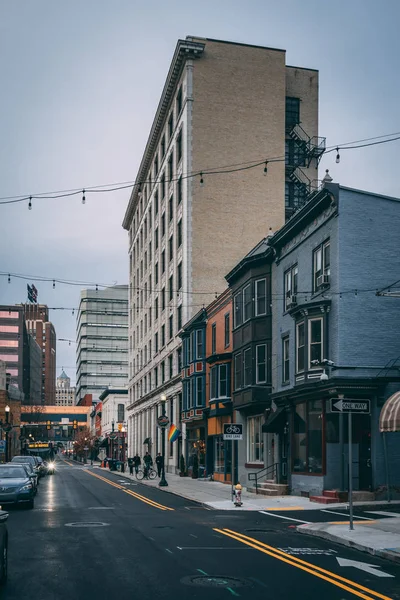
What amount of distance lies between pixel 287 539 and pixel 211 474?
32204mm

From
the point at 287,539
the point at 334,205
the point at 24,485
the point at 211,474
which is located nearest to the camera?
the point at 287,539

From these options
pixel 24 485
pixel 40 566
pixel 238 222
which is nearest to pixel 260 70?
pixel 238 222

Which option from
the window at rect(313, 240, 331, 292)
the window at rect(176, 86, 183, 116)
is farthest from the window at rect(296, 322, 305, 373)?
the window at rect(176, 86, 183, 116)

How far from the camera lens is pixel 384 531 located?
1908cm

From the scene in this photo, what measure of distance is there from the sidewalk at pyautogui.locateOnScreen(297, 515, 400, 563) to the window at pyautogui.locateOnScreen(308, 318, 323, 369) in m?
9.62

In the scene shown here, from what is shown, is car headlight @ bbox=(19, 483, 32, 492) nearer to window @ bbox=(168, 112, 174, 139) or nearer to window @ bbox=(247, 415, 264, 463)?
window @ bbox=(247, 415, 264, 463)

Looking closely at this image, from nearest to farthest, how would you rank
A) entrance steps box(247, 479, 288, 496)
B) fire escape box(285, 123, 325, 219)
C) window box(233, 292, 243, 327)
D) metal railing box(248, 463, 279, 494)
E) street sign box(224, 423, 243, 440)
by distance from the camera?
street sign box(224, 423, 243, 440)
entrance steps box(247, 479, 288, 496)
metal railing box(248, 463, 279, 494)
window box(233, 292, 243, 327)
fire escape box(285, 123, 325, 219)

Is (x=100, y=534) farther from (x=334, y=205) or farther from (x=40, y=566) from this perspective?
(x=334, y=205)

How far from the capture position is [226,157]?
197 ft

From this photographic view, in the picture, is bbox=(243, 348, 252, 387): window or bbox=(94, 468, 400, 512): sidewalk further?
bbox=(243, 348, 252, 387): window

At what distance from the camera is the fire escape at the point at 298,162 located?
62.0m

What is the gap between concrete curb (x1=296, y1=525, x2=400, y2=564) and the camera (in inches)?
595

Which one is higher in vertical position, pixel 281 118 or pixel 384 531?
pixel 281 118

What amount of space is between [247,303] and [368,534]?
21960 millimetres
